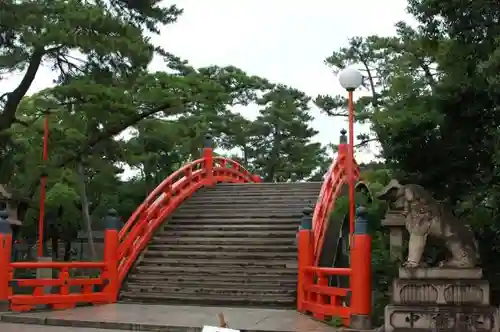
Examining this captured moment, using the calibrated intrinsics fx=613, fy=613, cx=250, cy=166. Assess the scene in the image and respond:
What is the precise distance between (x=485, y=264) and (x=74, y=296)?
733 centimetres

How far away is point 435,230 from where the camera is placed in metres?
8.00

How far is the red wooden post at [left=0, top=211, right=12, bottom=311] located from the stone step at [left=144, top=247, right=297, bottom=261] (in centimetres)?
373

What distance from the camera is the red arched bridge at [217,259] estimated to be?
10609 mm

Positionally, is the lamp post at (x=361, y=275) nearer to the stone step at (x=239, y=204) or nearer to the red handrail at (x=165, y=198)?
the red handrail at (x=165, y=198)

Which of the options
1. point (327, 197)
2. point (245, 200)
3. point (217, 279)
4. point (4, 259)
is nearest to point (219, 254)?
point (217, 279)

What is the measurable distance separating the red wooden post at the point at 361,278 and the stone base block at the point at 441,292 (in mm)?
976

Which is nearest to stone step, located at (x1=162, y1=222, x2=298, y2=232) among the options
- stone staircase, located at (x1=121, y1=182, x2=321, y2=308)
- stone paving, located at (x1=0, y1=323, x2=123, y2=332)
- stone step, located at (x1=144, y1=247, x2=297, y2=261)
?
stone staircase, located at (x1=121, y1=182, x2=321, y2=308)

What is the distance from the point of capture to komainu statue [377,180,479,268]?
310 inches

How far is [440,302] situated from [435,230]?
0.92 m

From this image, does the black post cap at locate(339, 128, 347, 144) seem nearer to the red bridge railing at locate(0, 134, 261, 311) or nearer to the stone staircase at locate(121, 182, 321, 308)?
the stone staircase at locate(121, 182, 321, 308)

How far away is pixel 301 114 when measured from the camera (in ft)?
118

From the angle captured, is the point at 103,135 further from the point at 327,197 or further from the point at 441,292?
the point at 441,292

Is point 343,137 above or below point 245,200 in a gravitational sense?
above

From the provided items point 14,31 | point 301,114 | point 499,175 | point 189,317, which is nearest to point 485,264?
point 499,175
